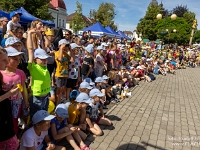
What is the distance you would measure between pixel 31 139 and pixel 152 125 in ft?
11.1

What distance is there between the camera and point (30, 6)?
26594 mm

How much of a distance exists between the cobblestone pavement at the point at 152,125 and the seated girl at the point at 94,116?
6.2 inches

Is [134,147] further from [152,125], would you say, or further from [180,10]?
[180,10]

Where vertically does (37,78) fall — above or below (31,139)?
above

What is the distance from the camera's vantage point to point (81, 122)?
4.06m

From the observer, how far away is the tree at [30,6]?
81.9 feet

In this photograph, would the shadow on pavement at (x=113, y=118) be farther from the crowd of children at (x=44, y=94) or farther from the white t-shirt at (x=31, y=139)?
the white t-shirt at (x=31, y=139)

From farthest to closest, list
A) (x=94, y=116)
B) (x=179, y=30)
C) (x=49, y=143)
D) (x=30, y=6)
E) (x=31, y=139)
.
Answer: (x=179, y=30)
(x=30, y=6)
(x=94, y=116)
(x=49, y=143)
(x=31, y=139)

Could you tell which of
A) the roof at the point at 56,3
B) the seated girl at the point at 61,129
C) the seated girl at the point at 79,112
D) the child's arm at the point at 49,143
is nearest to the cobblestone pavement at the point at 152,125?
the seated girl at the point at 79,112

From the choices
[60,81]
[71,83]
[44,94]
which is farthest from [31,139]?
[71,83]

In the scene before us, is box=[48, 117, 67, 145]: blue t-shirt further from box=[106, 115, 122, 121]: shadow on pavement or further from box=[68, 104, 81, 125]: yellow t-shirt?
box=[106, 115, 122, 121]: shadow on pavement

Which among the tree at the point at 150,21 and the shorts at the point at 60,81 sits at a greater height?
the tree at the point at 150,21

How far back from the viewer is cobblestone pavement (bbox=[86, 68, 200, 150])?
4.00 meters

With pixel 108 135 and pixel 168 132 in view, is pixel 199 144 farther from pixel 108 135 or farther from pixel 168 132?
pixel 108 135
